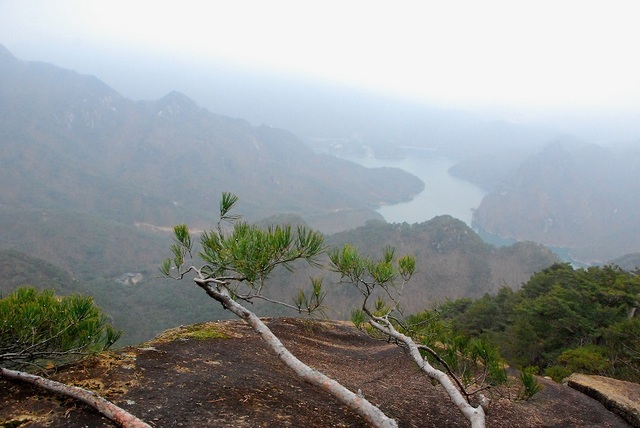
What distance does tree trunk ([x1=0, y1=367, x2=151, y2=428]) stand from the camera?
8.19 ft

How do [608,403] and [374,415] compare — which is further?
[608,403]

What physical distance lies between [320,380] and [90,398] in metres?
1.69

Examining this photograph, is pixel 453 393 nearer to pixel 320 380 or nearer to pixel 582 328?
pixel 320 380

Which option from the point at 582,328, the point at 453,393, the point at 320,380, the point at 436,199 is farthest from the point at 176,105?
the point at 453,393

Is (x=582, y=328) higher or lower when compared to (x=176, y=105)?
lower

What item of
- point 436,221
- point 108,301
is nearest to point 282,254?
point 108,301

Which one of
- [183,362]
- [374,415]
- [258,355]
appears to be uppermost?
[374,415]

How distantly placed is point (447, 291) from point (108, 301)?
44116 millimetres

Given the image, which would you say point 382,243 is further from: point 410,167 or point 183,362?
point 410,167

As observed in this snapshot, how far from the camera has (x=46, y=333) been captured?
3.16 metres

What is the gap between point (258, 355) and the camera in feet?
16.8

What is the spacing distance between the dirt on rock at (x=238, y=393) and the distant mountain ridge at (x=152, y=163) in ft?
316

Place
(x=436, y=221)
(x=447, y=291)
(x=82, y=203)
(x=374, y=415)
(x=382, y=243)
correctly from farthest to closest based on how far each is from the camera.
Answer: (x=82, y=203)
(x=436, y=221)
(x=382, y=243)
(x=447, y=291)
(x=374, y=415)

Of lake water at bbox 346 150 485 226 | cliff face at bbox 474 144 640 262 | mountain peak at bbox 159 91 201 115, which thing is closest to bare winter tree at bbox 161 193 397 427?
lake water at bbox 346 150 485 226
